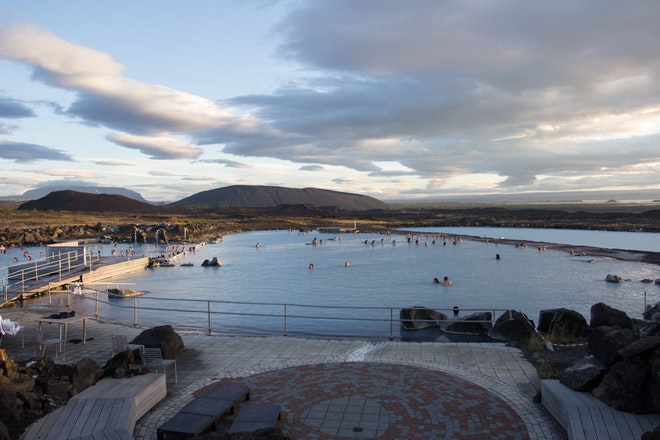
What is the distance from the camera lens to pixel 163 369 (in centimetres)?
924

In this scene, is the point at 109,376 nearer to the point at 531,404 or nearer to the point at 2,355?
the point at 2,355

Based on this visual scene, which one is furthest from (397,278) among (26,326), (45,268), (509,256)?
(26,326)

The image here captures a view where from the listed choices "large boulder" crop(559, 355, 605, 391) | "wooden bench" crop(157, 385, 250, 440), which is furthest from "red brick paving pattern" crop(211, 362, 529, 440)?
"large boulder" crop(559, 355, 605, 391)

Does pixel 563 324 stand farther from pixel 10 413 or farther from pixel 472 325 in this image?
pixel 10 413

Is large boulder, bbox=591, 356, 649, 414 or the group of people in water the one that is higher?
large boulder, bbox=591, 356, 649, 414

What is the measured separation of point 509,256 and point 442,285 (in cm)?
2053

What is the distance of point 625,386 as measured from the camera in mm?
6828

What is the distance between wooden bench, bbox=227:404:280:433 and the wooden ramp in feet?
4.78

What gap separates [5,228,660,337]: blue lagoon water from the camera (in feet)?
71.2

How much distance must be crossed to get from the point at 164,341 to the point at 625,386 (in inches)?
347

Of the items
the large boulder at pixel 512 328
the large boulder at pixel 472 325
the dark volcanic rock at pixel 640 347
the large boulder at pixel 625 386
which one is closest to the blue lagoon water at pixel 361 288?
the large boulder at pixel 512 328

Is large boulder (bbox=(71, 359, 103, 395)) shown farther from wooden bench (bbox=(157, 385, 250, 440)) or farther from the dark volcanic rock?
the dark volcanic rock

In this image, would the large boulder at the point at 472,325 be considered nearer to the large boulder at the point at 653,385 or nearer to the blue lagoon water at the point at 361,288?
the blue lagoon water at the point at 361,288

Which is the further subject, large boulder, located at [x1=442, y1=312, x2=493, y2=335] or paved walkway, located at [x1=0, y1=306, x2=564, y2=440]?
large boulder, located at [x1=442, y1=312, x2=493, y2=335]
